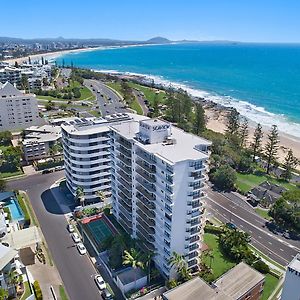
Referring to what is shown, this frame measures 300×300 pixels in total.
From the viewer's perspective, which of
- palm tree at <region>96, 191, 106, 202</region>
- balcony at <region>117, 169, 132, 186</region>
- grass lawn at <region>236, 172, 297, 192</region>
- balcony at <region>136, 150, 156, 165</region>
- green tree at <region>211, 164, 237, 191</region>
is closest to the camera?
balcony at <region>136, 150, 156, 165</region>

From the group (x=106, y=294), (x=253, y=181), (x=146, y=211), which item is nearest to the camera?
(x=106, y=294)

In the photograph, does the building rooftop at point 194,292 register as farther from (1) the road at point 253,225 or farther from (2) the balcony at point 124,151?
(2) the balcony at point 124,151

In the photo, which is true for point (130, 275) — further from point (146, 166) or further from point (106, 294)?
point (146, 166)

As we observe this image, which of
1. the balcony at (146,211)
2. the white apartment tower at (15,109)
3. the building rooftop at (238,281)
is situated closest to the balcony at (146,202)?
the balcony at (146,211)

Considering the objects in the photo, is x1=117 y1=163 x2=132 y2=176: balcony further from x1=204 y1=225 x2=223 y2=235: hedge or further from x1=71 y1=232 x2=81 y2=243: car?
x1=204 y1=225 x2=223 y2=235: hedge

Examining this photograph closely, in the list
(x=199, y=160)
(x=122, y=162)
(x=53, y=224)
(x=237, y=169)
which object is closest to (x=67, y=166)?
(x=53, y=224)

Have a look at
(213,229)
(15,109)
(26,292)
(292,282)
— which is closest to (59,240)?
(26,292)

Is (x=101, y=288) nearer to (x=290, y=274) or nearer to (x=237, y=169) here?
(x=290, y=274)

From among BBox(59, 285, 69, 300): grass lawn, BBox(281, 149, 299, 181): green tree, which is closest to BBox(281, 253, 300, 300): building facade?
BBox(59, 285, 69, 300): grass lawn
